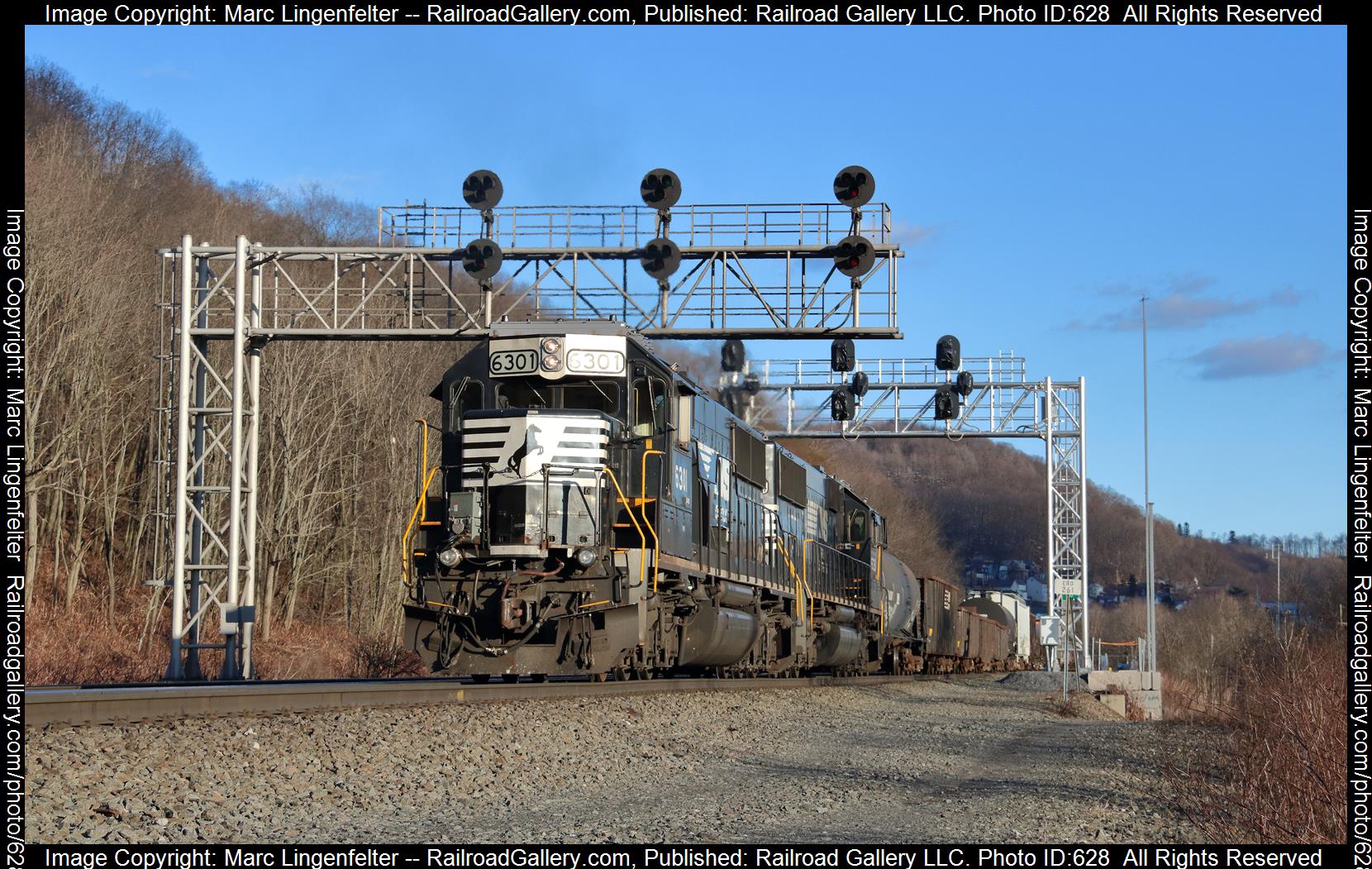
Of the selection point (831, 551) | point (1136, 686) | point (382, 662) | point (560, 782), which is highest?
point (831, 551)

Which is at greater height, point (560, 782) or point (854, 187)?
point (854, 187)

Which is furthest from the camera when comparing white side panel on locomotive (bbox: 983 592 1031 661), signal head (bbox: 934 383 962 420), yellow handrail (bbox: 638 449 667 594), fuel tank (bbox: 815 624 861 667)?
white side panel on locomotive (bbox: 983 592 1031 661)

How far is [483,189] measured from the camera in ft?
68.2

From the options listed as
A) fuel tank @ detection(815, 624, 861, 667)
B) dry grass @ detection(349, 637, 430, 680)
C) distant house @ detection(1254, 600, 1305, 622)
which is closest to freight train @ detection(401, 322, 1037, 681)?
fuel tank @ detection(815, 624, 861, 667)

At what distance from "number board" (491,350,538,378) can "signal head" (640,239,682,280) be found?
585 cm

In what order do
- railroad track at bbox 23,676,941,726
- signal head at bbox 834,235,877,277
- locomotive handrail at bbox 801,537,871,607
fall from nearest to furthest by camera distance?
railroad track at bbox 23,676,941,726 < signal head at bbox 834,235,877,277 < locomotive handrail at bbox 801,537,871,607

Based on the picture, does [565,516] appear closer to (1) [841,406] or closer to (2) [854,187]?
(2) [854,187]

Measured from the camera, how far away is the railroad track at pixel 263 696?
9422mm

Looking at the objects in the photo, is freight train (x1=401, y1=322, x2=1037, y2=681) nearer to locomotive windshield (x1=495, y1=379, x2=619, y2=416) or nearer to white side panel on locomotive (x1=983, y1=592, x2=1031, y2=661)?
locomotive windshield (x1=495, y1=379, x2=619, y2=416)

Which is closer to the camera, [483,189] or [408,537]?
[408,537]

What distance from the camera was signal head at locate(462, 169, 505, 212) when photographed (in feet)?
68.0

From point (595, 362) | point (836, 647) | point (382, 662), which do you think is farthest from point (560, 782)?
point (382, 662)

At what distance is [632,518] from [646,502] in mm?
373

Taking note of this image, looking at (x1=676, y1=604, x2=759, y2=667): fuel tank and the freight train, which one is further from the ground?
the freight train
